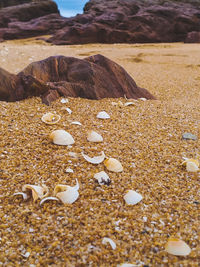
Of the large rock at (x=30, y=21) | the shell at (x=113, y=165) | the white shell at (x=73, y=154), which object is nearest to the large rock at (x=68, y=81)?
the white shell at (x=73, y=154)

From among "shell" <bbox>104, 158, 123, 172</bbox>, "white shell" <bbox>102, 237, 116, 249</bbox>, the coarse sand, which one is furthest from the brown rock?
"white shell" <bbox>102, 237, 116, 249</bbox>

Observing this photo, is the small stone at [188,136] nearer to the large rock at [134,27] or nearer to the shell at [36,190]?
the shell at [36,190]

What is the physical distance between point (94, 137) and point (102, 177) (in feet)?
1.89

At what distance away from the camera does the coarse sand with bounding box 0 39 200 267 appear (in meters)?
1.13

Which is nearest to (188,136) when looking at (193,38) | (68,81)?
(68,81)

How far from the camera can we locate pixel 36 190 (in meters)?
1.41

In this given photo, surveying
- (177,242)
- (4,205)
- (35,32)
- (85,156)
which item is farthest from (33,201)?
(35,32)

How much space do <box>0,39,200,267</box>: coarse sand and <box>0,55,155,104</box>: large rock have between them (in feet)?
0.57

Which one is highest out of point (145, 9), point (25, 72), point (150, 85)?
point (145, 9)

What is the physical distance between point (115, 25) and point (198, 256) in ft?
52.3

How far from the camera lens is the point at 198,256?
111cm

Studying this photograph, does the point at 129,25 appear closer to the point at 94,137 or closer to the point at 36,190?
the point at 94,137

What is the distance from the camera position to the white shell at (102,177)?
61.9 inches

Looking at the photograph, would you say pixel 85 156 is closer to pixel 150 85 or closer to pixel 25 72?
pixel 25 72
